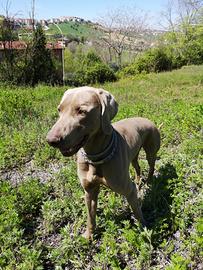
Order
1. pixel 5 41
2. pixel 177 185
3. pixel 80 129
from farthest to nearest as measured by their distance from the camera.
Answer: pixel 5 41
pixel 177 185
pixel 80 129

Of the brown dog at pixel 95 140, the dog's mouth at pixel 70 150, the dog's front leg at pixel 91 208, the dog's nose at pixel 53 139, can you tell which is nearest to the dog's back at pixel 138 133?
the brown dog at pixel 95 140

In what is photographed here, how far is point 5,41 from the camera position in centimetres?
1684

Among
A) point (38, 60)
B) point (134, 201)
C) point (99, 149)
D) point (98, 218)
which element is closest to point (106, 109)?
point (99, 149)

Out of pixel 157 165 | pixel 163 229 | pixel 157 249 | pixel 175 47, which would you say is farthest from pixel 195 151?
pixel 175 47

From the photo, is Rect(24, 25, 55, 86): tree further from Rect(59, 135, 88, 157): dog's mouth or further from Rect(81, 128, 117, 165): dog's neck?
Rect(59, 135, 88, 157): dog's mouth

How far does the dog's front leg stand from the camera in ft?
9.10

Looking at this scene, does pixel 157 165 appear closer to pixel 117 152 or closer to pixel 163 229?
pixel 163 229

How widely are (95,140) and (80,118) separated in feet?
1.19

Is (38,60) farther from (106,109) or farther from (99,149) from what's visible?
(106,109)

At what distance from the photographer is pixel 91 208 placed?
2854 millimetres

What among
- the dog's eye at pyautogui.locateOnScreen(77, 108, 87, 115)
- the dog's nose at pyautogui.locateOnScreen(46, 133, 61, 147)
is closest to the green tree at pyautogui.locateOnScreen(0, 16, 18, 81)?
the dog's eye at pyautogui.locateOnScreen(77, 108, 87, 115)

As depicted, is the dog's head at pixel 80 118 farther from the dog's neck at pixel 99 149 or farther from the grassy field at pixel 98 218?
the grassy field at pixel 98 218

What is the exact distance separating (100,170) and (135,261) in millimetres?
789

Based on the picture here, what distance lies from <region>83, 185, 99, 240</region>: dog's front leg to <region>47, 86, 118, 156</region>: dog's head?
0.66 m
